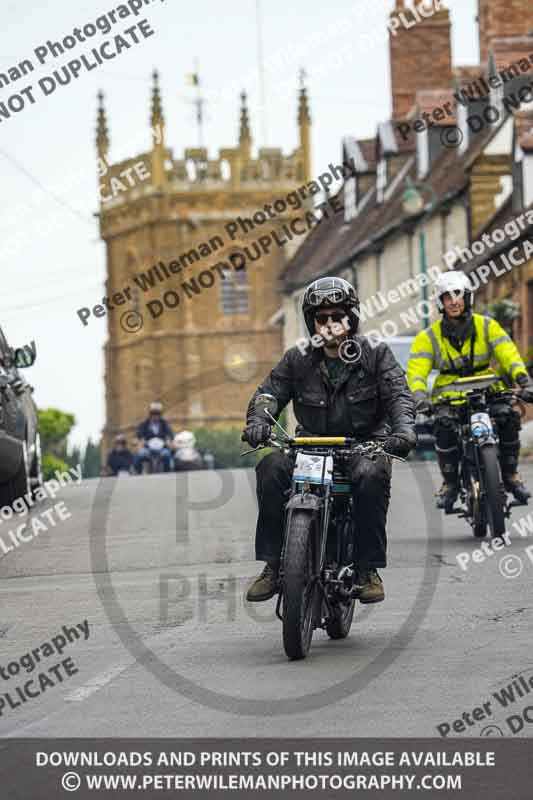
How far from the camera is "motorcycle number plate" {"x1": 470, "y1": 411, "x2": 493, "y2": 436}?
14375mm

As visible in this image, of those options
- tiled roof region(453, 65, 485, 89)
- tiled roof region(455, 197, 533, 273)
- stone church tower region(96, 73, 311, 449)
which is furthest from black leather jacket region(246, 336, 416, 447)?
stone church tower region(96, 73, 311, 449)

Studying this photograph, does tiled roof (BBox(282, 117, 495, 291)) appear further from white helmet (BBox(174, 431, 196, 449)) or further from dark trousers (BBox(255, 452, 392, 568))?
dark trousers (BBox(255, 452, 392, 568))

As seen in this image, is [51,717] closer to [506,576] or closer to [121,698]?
[121,698]

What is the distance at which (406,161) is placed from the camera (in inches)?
2474

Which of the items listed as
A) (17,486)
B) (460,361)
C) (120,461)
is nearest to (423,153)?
(120,461)

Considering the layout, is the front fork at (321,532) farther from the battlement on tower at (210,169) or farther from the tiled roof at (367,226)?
the battlement on tower at (210,169)

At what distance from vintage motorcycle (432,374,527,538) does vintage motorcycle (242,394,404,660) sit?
A: 465 centimetres

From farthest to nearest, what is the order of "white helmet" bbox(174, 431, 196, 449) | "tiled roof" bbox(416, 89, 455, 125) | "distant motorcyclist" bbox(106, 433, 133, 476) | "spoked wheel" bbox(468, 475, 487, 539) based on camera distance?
1. "tiled roof" bbox(416, 89, 455, 125)
2. "distant motorcyclist" bbox(106, 433, 133, 476)
3. "white helmet" bbox(174, 431, 196, 449)
4. "spoked wheel" bbox(468, 475, 487, 539)

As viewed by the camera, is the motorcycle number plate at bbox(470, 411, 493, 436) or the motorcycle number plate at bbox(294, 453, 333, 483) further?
the motorcycle number plate at bbox(470, 411, 493, 436)

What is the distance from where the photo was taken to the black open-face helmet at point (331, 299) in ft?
31.0

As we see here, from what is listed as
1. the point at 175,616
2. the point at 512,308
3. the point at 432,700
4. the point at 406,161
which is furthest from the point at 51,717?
the point at 406,161

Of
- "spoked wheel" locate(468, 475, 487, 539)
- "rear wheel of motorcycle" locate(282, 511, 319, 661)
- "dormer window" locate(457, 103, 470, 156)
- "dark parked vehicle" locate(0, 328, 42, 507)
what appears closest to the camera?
"rear wheel of motorcycle" locate(282, 511, 319, 661)

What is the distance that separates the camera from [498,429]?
48.5 feet

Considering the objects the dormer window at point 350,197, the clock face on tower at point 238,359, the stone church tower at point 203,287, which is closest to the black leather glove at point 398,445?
the dormer window at point 350,197
